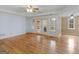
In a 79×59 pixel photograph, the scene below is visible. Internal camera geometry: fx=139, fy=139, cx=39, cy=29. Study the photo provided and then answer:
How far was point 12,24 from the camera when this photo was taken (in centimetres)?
221

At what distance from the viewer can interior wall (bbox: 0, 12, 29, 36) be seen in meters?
2.14

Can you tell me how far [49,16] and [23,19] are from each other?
42 centimetres

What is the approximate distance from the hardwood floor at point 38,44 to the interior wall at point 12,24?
10cm

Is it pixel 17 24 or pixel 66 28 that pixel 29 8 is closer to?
pixel 17 24

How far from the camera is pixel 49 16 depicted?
219cm

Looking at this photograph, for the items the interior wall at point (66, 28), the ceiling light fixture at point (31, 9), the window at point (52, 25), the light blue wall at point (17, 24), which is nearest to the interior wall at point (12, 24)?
the light blue wall at point (17, 24)

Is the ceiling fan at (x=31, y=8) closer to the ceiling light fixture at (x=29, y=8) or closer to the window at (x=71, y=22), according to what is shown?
the ceiling light fixture at (x=29, y=8)

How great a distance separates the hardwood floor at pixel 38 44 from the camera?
2.12 meters

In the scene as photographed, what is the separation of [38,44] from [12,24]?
1.71 ft

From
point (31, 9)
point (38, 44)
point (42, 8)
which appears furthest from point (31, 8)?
point (38, 44)

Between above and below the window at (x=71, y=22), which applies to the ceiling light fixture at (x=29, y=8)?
above

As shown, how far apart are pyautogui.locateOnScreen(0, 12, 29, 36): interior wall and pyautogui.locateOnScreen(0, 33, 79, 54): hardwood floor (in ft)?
0.32

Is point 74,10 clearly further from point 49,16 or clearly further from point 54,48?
point 54,48
